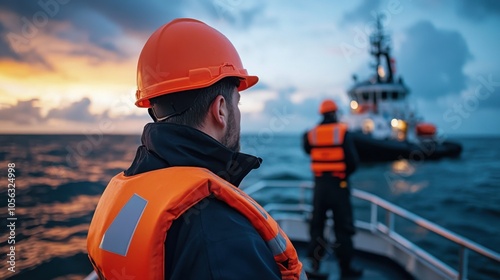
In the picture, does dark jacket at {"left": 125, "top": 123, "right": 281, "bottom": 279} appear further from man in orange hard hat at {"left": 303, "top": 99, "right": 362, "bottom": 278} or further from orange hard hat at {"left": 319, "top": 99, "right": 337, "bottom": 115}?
orange hard hat at {"left": 319, "top": 99, "right": 337, "bottom": 115}

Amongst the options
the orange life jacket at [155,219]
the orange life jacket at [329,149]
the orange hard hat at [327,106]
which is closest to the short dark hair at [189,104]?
the orange life jacket at [155,219]

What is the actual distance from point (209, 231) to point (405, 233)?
472 inches

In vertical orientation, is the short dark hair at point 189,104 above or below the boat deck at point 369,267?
Result: above

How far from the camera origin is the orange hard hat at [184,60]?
1.01m

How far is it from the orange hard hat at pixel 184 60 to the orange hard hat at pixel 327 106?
285 centimetres

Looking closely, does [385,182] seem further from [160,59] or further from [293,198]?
[160,59]

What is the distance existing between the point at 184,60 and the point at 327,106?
9.89 feet

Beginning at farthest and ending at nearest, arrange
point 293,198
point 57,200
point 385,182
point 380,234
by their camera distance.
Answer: point 385,182
point 293,198
point 57,200
point 380,234

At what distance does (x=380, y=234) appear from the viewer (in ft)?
14.6

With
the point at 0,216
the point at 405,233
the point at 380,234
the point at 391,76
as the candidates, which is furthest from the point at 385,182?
the point at 0,216

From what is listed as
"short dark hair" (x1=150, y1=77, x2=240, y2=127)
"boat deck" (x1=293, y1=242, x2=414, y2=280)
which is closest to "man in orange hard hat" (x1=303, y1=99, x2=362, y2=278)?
"boat deck" (x1=293, y1=242, x2=414, y2=280)

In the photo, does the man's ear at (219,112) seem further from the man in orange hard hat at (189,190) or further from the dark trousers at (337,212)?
the dark trousers at (337,212)

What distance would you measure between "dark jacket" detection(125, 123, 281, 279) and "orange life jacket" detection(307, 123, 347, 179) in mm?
2834

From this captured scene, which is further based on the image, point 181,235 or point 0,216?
point 0,216
